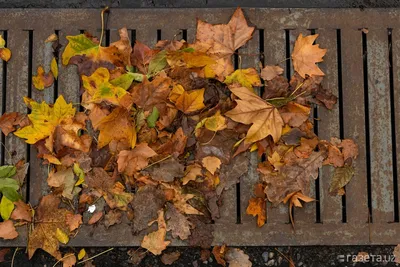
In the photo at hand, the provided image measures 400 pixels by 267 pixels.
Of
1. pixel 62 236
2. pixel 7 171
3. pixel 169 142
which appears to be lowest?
pixel 62 236

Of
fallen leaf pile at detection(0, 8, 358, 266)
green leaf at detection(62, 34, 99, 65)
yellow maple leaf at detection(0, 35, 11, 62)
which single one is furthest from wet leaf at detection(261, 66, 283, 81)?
yellow maple leaf at detection(0, 35, 11, 62)

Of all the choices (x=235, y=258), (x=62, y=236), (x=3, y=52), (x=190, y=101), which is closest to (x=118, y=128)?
(x=190, y=101)

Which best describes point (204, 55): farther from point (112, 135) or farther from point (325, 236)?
point (325, 236)

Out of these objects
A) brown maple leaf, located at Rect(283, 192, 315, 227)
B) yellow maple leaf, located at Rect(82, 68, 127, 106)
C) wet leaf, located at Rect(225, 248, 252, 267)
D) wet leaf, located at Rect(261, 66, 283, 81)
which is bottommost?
wet leaf, located at Rect(225, 248, 252, 267)

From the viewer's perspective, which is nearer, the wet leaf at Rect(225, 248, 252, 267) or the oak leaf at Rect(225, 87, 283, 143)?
the oak leaf at Rect(225, 87, 283, 143)

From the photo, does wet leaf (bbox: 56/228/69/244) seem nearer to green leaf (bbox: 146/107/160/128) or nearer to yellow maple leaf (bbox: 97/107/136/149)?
yellow maple leaf (bbox: 97/107/136/149)

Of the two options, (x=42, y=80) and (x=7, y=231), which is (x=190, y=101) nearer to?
(x=42, y=80)
